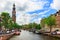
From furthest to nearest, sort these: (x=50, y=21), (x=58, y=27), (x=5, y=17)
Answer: (x=58, y=27)
(x=50, y=21)
(x=5, y=17)

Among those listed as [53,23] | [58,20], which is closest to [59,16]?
[58,20]

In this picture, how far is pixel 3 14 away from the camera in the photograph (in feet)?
320

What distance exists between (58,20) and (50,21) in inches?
1180

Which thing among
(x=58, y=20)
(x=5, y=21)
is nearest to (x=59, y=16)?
(x=58, y=20)

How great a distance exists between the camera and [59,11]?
136125 millimetres

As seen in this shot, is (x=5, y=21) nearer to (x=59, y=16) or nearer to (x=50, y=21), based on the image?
(x=50, y=21)

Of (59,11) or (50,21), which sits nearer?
(50,21)

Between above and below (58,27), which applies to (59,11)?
above

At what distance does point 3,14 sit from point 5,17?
6.81ft

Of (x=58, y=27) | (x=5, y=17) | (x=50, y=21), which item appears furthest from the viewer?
(x=58, y=27)

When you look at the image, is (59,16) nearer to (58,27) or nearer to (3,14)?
(58,27)

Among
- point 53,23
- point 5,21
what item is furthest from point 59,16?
point 5,21

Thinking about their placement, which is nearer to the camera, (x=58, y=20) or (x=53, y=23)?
(x=53, y=23)

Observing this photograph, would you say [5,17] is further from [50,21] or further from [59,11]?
[59,11]
